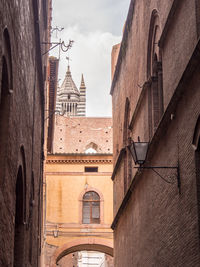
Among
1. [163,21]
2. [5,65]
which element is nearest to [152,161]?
[163,21]

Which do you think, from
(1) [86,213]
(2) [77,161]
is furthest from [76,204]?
(2) [77,161]

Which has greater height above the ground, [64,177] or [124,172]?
[64,177]

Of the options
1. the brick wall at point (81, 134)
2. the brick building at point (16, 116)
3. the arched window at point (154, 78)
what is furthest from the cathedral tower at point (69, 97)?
the brick building at point (16, 116)

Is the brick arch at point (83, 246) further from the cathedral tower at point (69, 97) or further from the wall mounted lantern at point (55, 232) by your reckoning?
the cathedral tower at point (69, 97)

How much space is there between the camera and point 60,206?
33656 millimetres

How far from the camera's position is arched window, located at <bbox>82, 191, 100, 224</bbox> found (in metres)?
33.9

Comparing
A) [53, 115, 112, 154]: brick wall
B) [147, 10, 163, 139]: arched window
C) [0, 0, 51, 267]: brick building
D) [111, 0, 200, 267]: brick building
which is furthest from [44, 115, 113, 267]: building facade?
[53, 115, 112, 154]: brick wall

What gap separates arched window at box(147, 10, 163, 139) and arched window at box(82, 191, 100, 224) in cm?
2033

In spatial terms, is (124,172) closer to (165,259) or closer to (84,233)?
(165,259)

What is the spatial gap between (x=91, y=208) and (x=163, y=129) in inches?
917

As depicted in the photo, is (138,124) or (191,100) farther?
(138,124)

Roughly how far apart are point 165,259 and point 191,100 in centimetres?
318

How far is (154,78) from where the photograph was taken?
45.0 feet

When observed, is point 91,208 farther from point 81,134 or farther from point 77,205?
point 81,134
